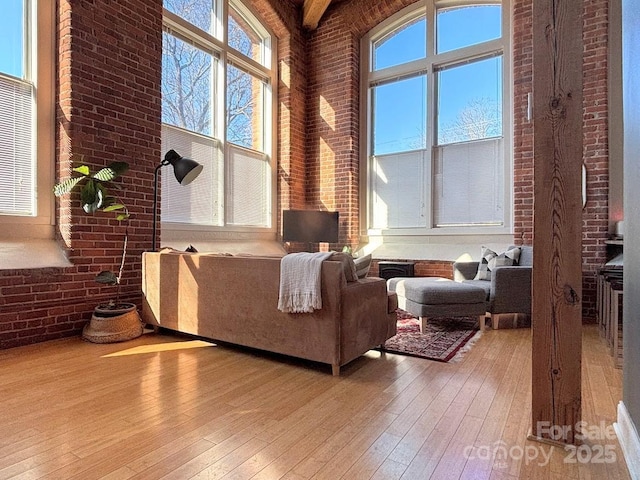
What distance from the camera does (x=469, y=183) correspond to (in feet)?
16.8

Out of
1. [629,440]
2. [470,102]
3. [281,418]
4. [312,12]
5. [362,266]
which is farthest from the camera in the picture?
[312,12]

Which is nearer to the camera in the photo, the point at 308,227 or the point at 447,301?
the point at 447,301

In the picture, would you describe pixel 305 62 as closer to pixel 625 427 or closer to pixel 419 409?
pixel 419 409

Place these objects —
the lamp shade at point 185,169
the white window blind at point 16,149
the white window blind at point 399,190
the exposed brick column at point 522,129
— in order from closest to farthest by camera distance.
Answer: the white window blind at point 16,149 → the lamp shade at point 185,169 → the exposed brick column at point 522,129 → the white window blind at point 399,190

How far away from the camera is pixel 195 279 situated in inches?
124

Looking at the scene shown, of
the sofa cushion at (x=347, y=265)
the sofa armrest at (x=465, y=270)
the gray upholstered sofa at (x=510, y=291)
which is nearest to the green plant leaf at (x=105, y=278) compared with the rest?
the sofa cushion at (x=347, y=265)

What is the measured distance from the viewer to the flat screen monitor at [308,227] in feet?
16.9

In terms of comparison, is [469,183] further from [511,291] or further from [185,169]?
[185,169]

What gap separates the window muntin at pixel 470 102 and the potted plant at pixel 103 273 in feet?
13.3

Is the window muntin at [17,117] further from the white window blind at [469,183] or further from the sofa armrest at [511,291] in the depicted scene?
the white window blind at [469,183]

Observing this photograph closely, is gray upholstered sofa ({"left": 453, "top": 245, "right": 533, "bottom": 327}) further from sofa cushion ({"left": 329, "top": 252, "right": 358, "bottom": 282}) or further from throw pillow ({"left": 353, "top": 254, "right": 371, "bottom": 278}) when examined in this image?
sofa cushion ({"left": 329, "top": 252, "right": 358, "bottom": 282})

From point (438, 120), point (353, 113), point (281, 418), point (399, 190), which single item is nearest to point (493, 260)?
point (399, 190)

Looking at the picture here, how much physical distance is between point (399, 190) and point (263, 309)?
3.52 m

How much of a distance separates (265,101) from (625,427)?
216 inches
